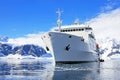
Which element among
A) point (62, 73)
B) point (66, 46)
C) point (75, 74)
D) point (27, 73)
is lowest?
point (75, 74)

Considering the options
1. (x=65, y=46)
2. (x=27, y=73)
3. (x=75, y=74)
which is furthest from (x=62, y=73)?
(x=65, y=46)

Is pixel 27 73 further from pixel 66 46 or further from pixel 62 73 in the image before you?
pixel 66 46

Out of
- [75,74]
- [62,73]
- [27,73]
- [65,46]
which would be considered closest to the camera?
[75,74]

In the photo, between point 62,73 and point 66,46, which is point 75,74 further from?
point 66,46

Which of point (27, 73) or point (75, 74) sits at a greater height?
point (27, 73)

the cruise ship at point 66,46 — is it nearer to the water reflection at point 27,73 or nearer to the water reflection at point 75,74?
the water reflection at point 27,73

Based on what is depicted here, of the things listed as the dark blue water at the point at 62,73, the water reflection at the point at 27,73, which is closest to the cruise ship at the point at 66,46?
the water reflection at the point at 27,73

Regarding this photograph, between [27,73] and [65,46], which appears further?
[65,46]

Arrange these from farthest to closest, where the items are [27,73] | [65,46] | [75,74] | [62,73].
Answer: [65,46]
[27,73]
[62,73]
[75,74]

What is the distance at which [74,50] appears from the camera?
65.5 metres

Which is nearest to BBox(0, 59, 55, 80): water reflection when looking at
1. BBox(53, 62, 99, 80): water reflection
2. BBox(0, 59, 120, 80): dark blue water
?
BBox(0, 59, 120, 80): dark blue water

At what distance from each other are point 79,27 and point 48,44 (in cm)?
1055

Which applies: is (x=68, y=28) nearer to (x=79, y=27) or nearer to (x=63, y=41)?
(x=79, y=27)

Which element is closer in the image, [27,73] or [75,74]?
[75,74]
